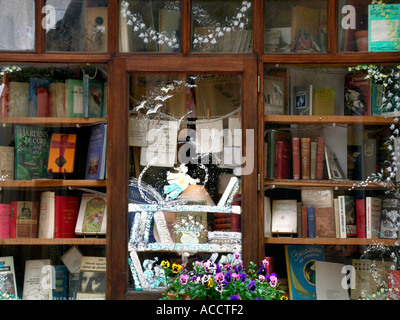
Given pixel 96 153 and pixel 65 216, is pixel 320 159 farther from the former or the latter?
pixel 65 216

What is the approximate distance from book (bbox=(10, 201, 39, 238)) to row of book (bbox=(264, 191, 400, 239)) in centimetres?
164

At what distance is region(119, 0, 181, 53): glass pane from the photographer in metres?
4.58

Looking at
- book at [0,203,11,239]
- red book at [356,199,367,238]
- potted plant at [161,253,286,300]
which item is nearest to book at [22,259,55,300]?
book at [0,203,11,239]

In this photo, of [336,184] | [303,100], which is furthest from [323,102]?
[336,184]

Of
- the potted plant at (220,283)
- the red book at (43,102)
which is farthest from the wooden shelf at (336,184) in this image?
the red book at (43,102)

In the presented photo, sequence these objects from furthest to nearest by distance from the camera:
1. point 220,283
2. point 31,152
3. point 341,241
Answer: point 31,152 < point 341,241 < point 220,283

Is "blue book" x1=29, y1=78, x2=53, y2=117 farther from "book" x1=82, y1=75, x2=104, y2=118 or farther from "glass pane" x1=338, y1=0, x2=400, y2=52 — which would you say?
"glass pane" x1=338, y1=0, x2=400, y2=52

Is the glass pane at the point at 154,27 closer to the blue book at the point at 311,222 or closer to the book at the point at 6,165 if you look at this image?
the book at the point at 6,165

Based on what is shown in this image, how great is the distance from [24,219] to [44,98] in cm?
86

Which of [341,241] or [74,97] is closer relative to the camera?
[341,241]

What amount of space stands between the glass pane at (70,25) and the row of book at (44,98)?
23 cm

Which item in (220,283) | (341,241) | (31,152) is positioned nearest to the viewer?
(220,283)

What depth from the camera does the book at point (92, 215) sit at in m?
4.58

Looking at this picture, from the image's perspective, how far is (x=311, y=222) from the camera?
15.0ft
